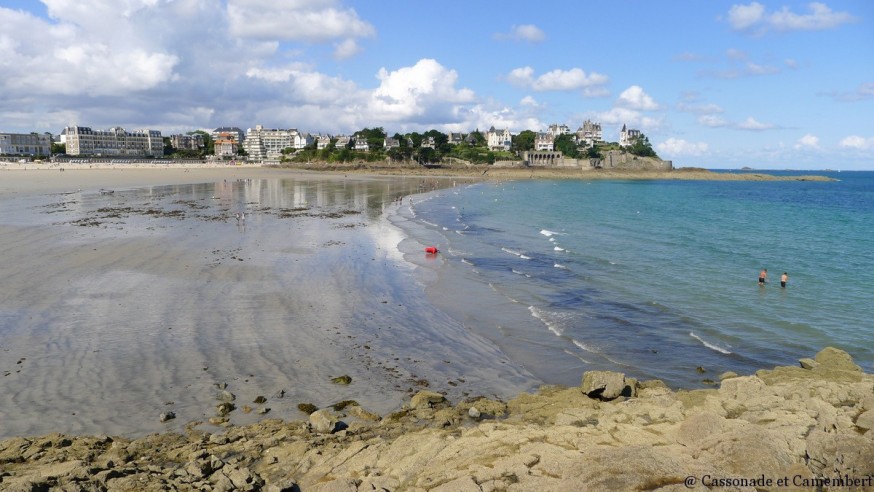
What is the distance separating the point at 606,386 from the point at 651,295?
9.93m

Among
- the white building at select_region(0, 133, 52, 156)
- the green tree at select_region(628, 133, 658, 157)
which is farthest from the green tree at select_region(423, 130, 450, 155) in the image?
the white building at select_region(0, 133, 52, 156)

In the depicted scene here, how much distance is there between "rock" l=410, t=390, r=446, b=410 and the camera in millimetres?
9156

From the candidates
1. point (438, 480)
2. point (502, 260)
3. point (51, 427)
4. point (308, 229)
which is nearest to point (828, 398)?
point (438, 480)

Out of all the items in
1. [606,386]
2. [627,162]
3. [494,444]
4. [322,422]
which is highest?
[627,162]

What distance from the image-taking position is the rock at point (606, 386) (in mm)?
9227

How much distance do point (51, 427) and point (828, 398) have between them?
12.3 m

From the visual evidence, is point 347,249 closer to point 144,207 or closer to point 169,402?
point 169,402

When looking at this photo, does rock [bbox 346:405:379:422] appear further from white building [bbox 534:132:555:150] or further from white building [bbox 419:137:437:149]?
white building [bbox 534:132:555:150]

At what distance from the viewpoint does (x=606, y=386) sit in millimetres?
9258

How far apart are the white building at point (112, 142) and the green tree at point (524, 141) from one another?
13184 centimetres

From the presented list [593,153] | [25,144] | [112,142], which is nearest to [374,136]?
[593,153]

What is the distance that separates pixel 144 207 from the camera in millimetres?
39594

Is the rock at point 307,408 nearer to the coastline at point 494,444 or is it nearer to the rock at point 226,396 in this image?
the coastline at point 494,444

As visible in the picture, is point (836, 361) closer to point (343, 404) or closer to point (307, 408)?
point (343, 404)
